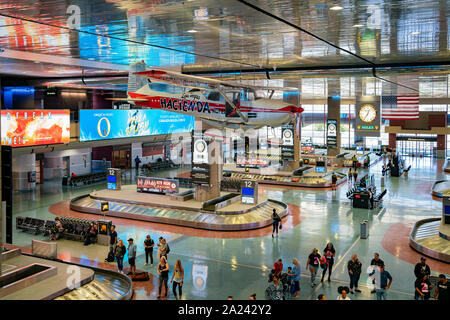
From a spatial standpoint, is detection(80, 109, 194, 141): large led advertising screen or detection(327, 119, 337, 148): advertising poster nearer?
detection(80, 109, 194, 141): large led advertising screen

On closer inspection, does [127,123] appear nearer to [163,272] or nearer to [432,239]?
[432,239]

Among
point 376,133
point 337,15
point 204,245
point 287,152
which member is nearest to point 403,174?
point 287,152

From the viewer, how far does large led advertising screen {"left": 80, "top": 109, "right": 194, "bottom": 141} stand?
100ft

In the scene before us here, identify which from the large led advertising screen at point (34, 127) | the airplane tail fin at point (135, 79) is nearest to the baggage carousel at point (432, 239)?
the airplane tail fin at point (135, 79)

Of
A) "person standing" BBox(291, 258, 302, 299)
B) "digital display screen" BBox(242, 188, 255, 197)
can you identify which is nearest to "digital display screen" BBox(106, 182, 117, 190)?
"digital display screen" BBox(242, 188, 255, 197)

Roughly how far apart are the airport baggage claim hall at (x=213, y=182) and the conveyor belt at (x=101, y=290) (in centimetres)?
6

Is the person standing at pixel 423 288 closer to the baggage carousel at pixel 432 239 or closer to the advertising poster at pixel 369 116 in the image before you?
the baggage carousel at pixel 432 239

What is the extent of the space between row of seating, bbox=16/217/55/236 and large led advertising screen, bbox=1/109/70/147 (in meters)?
6.15

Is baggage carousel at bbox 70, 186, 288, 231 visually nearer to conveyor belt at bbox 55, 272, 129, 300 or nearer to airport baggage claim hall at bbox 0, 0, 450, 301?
airport baggage claim hall at bbox 0, 0, 450, 301

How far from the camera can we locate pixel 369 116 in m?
24.1

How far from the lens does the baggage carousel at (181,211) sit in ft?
64.1

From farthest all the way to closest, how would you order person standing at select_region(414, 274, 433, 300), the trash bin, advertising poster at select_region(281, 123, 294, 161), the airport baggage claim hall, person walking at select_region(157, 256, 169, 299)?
advertising poster at select_region(281, 123, 294, 161)
the trash bin
person walking at select_region(157, 256, 169, 299)
person standing at select_region(414, 274, 433, 300)
the airport baggage claim hall
